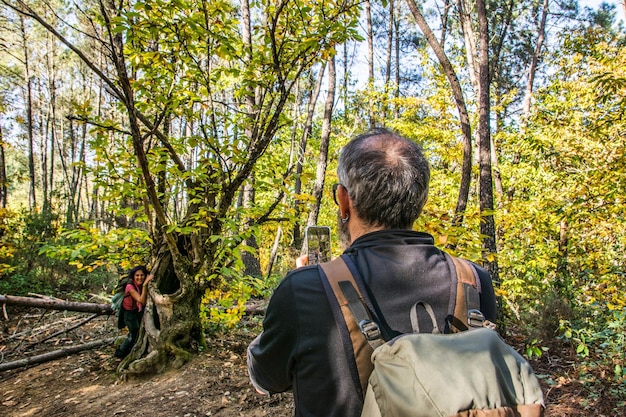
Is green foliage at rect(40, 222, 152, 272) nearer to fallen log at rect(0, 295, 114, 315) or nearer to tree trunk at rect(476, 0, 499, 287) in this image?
fallen log at rect(0, 295, 114, 315)

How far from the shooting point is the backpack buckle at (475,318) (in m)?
1.12

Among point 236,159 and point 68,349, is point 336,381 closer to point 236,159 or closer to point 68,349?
point 236,159

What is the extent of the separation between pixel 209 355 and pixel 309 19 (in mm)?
4550

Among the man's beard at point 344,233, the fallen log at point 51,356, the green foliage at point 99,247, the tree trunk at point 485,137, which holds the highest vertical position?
the tree trunk at point 485,137

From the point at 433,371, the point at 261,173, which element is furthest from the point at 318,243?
the point at 261,173

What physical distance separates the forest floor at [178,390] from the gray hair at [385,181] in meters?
3.56

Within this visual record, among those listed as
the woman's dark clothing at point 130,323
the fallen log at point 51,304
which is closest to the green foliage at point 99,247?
the woman's dark clothing at point 130,323

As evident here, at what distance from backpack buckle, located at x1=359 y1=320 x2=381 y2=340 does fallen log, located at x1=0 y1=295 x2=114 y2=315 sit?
20.9 ft

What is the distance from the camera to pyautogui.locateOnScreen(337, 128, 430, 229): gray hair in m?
1.23

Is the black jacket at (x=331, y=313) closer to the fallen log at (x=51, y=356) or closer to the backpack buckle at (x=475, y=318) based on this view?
the backpack buckle at (x=475, y=318)

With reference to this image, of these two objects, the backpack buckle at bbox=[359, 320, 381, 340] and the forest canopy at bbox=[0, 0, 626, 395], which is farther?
the forest canopy at bbox=[0, 0, 626, 395]

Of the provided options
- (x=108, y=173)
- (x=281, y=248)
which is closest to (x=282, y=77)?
(x=108, y=173)

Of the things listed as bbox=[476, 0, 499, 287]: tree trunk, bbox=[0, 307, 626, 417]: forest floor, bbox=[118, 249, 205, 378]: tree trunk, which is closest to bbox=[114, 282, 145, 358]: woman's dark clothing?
bbox=[0, 307, 626, 417]: forest floor

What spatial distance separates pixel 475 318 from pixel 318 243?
0.71m
